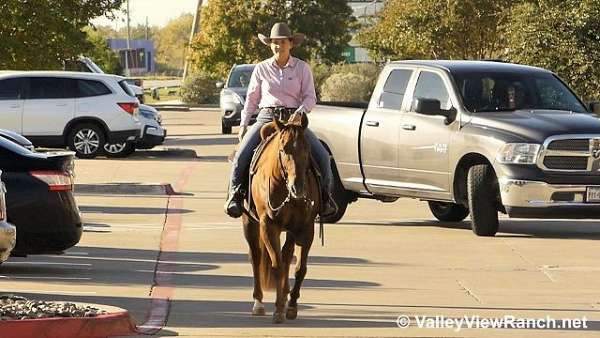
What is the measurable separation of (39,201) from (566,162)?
637 centimetres

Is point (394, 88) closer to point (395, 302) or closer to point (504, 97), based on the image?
point (504, 97)

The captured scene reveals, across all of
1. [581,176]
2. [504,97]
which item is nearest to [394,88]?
[504,97]

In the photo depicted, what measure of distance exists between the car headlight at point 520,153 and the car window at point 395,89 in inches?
84.0

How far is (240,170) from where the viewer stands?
41.4ft

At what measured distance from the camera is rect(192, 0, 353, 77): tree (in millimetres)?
76688

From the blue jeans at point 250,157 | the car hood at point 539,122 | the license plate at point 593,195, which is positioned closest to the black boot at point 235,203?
the blue jeans at point 250,157

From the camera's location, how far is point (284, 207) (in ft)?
38.5

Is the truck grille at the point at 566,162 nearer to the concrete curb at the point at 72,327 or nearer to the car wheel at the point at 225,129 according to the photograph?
the concrete curb at the point at 72,327

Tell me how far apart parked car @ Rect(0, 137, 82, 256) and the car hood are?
565 cm

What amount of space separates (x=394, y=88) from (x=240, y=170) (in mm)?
7407

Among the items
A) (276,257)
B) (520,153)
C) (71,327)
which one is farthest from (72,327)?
(520,153)

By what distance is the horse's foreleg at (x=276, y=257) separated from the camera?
11.6 m

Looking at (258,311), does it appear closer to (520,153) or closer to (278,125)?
(278,125)

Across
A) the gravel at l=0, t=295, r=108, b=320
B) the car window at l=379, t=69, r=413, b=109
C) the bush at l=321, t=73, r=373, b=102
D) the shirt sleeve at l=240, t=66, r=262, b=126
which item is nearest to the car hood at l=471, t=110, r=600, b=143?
the car window at l=379, t=69, r=413, b=109
